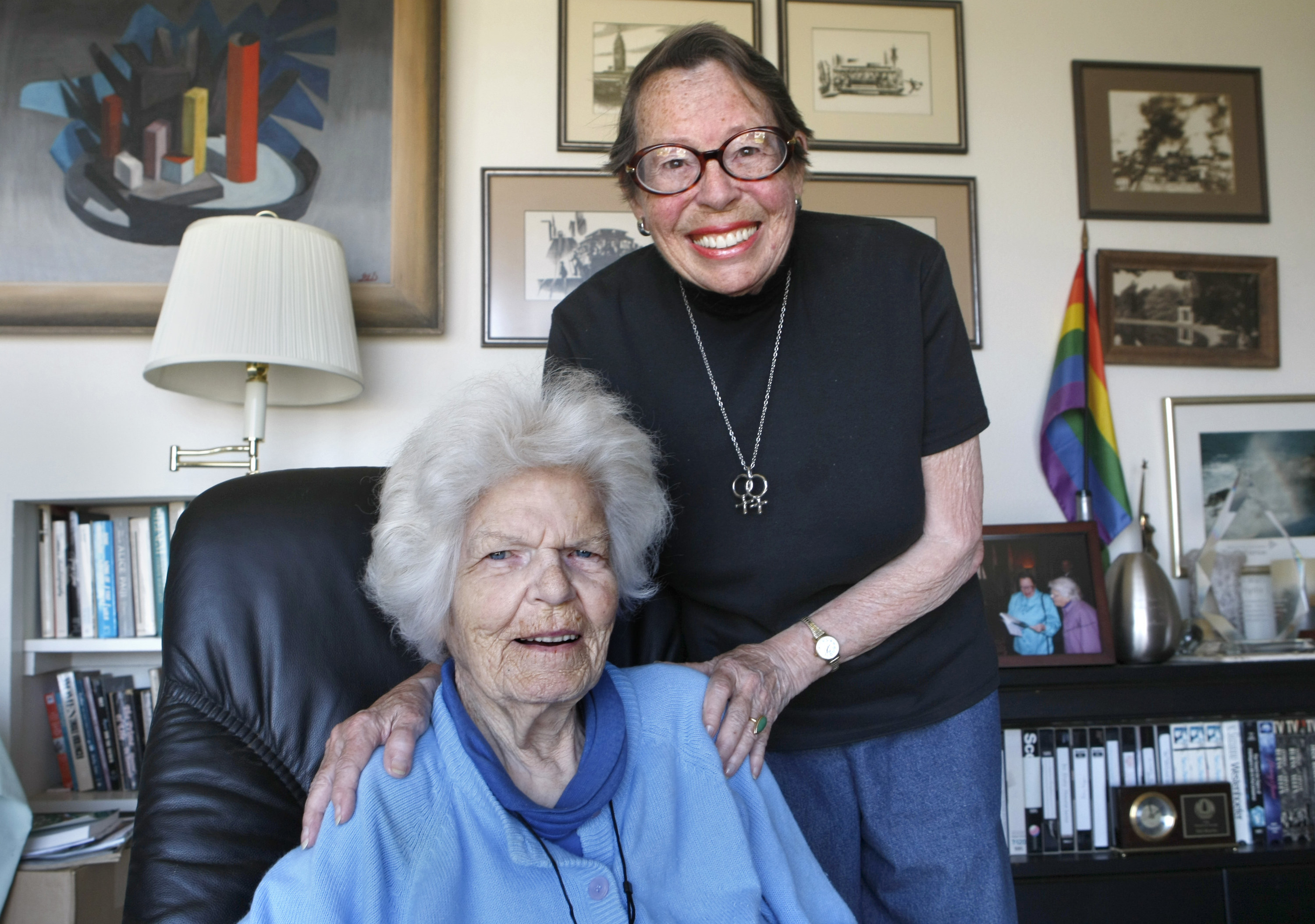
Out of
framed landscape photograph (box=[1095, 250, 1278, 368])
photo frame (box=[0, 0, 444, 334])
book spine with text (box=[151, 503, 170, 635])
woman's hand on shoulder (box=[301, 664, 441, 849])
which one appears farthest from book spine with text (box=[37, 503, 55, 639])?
framed landscape photograph (box=[1095, 250, 1278, 368])

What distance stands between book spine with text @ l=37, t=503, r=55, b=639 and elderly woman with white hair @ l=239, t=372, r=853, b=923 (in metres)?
1.43

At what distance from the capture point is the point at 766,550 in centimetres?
125

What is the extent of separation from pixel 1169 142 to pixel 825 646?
7.25 ft

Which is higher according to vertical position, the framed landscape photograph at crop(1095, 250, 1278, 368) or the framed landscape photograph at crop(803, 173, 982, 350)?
the framed landscape photograph at crop(803, 173, 982, 350)

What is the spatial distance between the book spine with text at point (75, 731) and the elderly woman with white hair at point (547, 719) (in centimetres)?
140

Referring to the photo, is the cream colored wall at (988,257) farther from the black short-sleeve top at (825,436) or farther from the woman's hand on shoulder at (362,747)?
the woman's hand on shoulder at (362,747)

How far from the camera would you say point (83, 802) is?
2131mm

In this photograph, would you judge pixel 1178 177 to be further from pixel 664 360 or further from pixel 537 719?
pixel 537 719

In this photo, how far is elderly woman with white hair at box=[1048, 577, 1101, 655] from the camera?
2.20 meters

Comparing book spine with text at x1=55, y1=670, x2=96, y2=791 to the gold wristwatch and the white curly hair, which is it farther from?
the gold wristwatch

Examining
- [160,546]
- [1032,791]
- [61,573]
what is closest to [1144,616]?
[1032,791]

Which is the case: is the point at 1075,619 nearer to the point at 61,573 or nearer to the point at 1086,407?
the point at 1086,407

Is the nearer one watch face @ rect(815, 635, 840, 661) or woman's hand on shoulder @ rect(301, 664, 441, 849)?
woman's hand on shoulder @ rect(301, 664, 441, 849)

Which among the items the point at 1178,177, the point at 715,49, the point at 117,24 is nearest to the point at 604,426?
the point at 715,49
